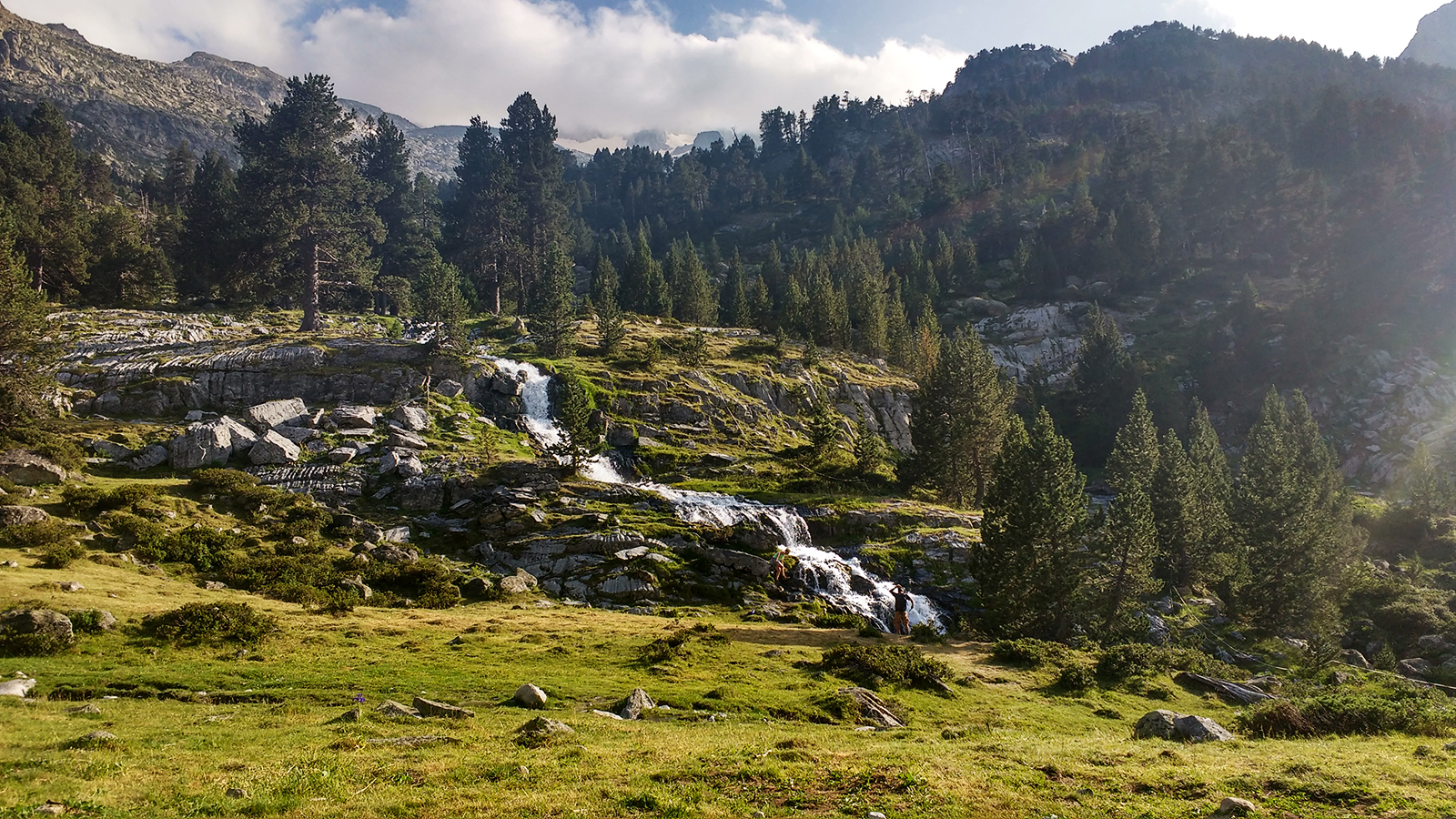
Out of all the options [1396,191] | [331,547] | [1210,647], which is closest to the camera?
[331,547]

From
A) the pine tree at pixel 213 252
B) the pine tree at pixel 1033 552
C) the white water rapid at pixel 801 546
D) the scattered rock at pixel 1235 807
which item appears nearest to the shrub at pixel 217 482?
the white water rapid at pixel 801 546

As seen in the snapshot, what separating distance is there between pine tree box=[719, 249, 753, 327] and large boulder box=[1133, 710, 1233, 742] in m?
111

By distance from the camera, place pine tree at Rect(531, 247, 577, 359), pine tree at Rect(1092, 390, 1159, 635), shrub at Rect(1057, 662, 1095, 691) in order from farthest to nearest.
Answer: pine tree at Rect(531, 247, 577, 359) → pine tree at Rect(1092, 390, 1159, 635) → shrub at Rect(1057, 662, 1095, 691)

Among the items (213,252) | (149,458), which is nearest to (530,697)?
(149,458)

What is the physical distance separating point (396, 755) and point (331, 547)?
3427 centimetres

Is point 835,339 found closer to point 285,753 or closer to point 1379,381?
point 1379,381

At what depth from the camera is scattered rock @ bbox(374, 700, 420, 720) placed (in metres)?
20.6

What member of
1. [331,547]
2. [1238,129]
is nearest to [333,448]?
[331,547]

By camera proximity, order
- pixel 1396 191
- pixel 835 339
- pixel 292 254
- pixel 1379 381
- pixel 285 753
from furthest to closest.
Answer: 1. pixel 1396 191
2. pixel 835 339
3. pixel 1379 381
4. pixel 292 254
5. pixel 285 753

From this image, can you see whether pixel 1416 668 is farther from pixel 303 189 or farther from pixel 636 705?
pixel 303 189

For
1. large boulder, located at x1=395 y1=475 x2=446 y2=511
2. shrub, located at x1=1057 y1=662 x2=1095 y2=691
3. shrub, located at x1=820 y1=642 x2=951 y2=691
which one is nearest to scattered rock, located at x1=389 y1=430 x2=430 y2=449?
large boulder, located at x1=395 y1=475 x2=446 y2=511

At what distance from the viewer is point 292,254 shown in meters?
97.8

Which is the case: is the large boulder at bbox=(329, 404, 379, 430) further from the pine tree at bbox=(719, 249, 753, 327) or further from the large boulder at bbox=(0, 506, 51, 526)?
the pine tree at bbox=(719, 249, 753, 327)

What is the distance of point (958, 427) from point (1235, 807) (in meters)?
60.5
